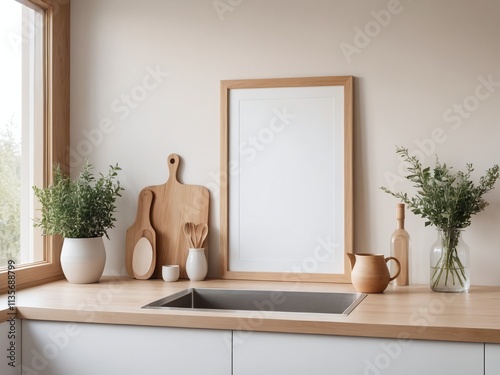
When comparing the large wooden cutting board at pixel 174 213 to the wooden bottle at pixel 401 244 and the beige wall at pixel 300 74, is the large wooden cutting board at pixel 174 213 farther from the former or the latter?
the wooden bottle at pixel 401 244

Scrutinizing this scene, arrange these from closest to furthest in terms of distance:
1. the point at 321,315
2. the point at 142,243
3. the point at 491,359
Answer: the point at 491,359 < the point at 321,315 < the point at 142,243

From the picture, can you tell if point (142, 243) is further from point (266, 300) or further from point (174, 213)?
point (266, 300)

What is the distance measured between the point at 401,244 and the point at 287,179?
1.63ft

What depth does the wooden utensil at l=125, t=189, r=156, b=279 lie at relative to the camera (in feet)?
8.29

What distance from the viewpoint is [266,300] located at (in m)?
2.23

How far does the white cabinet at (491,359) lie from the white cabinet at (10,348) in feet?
4.44

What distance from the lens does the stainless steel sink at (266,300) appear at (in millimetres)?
2174

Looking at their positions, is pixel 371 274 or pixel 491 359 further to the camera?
pixel 371 274

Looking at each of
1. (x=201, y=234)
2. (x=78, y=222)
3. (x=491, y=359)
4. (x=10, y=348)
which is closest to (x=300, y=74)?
(x=201, y=234)

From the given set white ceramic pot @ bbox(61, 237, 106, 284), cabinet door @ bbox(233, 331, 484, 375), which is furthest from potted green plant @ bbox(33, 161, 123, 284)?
cabinet door @ bbox(233, 331, 484, 375)

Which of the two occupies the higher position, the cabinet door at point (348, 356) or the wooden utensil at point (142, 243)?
the wooden utensil at point (142, 243)

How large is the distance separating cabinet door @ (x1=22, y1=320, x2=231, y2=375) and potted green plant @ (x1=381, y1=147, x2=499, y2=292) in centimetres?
86

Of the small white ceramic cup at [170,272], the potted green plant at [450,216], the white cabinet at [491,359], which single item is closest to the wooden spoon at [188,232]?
the small white ceramic cup at [170,272]

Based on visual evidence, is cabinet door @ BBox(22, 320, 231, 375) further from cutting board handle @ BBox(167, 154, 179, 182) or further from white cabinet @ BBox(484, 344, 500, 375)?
cutting board handle @ BBox(167, 154, 179, 182)
